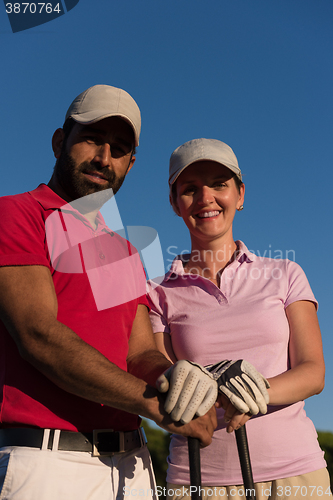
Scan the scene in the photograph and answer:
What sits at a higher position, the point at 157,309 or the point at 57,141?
the point at 57,141

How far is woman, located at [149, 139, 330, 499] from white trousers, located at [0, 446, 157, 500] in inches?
19.9

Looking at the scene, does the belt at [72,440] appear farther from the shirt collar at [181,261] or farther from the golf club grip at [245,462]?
the shirt collar at [181,261]

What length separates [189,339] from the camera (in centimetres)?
321

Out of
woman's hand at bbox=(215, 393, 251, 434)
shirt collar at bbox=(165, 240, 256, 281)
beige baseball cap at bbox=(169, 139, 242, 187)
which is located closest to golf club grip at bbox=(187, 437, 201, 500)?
woman's hand at bbox=(215, 393, 251, 434)

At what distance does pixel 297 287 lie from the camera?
335 cm

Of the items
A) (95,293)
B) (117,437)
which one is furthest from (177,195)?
(117,437)

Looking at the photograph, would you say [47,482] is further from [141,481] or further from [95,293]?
[95,293]

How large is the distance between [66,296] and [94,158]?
3.94 feet

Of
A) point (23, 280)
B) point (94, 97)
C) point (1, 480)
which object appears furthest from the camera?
point (94, 97)

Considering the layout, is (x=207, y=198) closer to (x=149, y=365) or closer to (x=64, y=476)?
(x=149, y=365)

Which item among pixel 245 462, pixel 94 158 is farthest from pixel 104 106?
pixel 245 462

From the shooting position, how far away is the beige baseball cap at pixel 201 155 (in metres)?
3.51

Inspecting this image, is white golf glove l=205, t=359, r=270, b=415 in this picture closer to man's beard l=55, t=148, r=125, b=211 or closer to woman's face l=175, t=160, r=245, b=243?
woman's face l=175, t=160, r=245, b=243

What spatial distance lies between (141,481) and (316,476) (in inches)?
43.7
